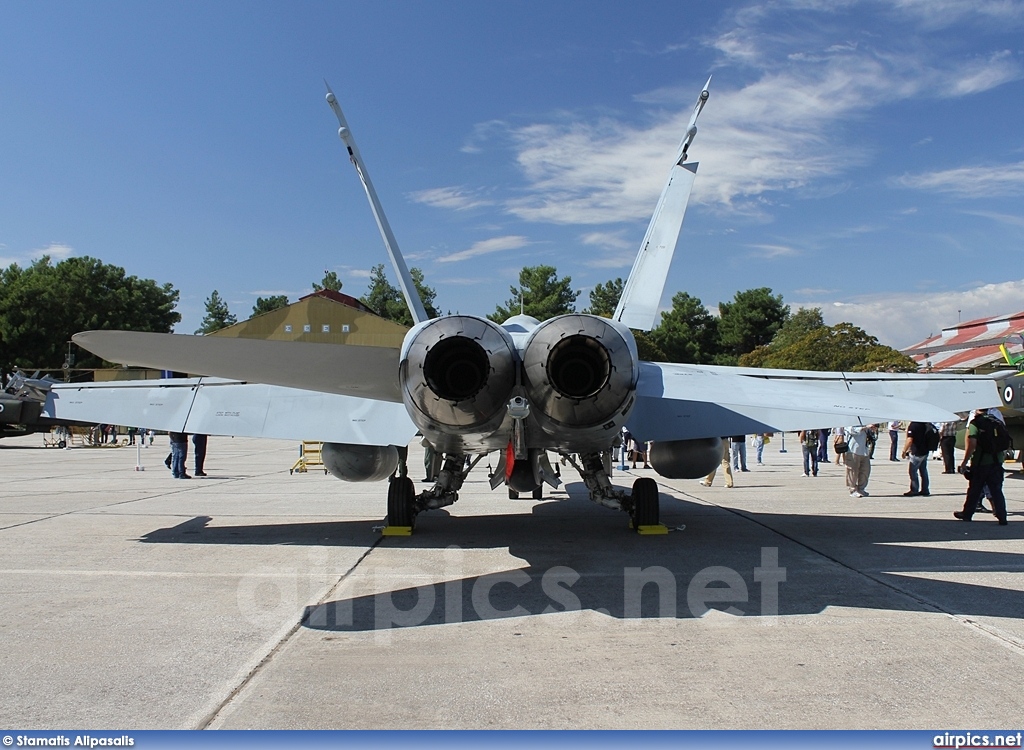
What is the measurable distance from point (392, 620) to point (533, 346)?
7.31 feet

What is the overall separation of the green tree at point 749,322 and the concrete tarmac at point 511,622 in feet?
222

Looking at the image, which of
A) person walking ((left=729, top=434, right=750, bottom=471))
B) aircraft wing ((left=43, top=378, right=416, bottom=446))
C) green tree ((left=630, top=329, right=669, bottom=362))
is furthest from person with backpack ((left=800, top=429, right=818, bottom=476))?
green tree ((left=630, top=329, right=669, bottom=362))

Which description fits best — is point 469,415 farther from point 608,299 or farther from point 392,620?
point 608,299

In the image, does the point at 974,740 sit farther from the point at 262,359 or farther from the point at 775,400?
the point at 262,359

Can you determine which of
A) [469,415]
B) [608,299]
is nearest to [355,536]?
[469,415]

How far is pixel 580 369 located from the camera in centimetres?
611

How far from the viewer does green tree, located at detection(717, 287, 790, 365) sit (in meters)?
75.2

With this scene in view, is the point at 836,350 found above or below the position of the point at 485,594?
above

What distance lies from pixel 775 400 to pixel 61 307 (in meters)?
65.0

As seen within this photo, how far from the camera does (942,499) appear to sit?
41.2 feet

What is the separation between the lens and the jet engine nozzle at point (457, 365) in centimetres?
570

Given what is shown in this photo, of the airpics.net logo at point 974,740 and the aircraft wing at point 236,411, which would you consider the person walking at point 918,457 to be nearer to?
the aircraft wing at point 236,411

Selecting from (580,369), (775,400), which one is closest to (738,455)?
(580,369)

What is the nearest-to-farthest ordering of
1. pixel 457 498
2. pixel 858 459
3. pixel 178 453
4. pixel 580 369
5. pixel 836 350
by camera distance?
pixel 580 369, pixel 457 498, pixel 858 459, pixel 178 453, pixel 836 350
